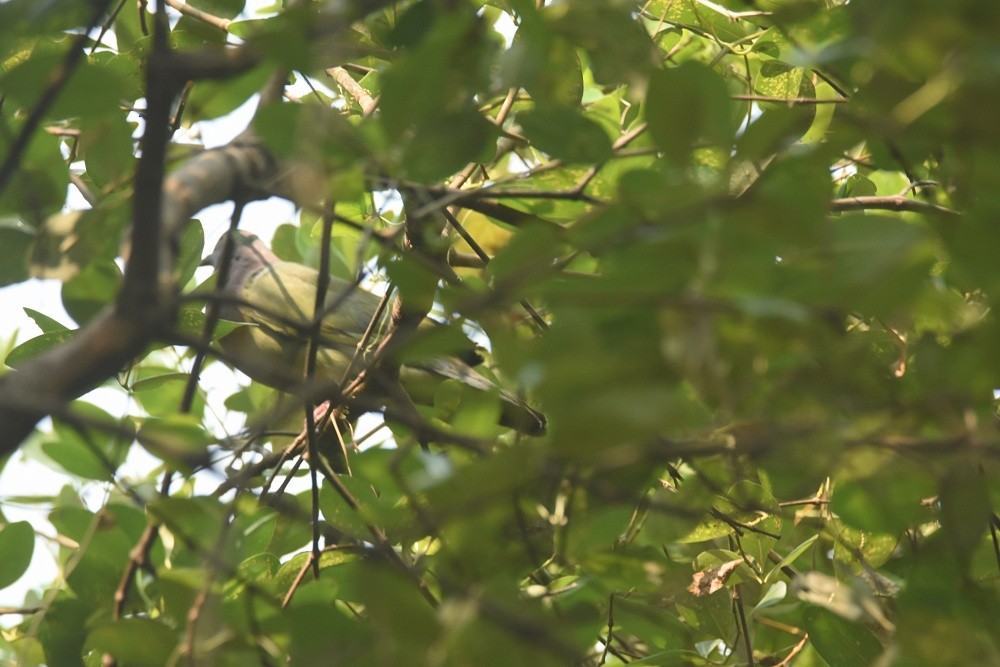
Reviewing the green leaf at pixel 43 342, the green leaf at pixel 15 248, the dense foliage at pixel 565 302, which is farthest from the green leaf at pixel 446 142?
the green leaf at pixel 43 342

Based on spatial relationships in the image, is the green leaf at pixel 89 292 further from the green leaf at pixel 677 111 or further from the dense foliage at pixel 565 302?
the green leaf at pixel 677 111

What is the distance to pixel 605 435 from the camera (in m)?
0.68

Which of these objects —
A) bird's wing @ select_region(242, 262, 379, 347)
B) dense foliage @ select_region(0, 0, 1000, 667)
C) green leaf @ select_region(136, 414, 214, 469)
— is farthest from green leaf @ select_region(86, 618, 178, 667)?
bird's wing @ select_region(242, 262, 379, 347)

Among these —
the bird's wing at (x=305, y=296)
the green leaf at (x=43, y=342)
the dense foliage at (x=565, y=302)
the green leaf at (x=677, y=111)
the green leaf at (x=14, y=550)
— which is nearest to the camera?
the dense foliage at (x=565, y=302)

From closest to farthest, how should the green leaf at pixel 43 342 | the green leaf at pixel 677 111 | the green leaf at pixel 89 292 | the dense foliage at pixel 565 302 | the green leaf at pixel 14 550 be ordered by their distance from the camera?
the dense foliage at pixel 565 302 → the green leaf at pixel 677 111 → the green leaf at pixel 89 292 → the green leaf at pixel 14 550 → the green leaf at pixel 43 342

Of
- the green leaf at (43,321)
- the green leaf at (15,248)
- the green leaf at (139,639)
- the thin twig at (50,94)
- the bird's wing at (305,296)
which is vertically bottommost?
the bird's wing at (305,296)

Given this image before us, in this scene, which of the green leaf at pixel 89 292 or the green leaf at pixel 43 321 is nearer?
the green leaf at pixel 89 292

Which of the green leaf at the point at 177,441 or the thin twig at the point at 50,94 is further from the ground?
the thin twig at the point at 50,94

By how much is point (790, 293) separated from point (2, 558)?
48.7 inches

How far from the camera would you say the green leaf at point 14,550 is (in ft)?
4.58

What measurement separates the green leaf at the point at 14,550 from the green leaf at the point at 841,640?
1.20 metres

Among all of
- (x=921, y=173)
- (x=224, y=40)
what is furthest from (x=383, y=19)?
(x=921, y=173)

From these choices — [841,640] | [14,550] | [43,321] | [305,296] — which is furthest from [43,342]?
[305,296]

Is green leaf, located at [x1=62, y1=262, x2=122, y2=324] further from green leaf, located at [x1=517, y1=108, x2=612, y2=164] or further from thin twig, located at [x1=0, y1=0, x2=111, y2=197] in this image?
green leaf, located at [x1=517, y1=108, x2=612, y2=164]
